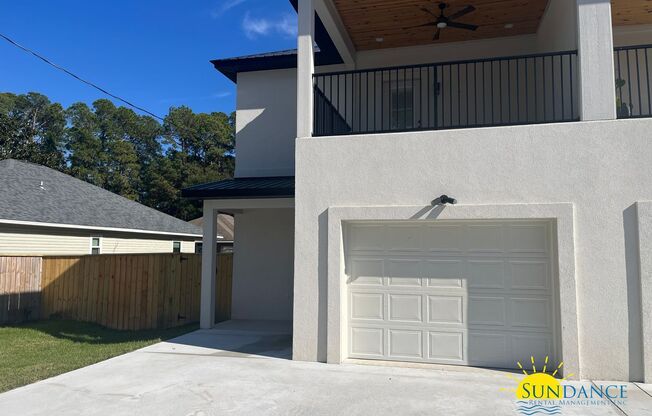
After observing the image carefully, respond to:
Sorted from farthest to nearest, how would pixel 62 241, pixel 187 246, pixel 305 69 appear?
pixel 187 246
pixel 62 241
pixel 305 69

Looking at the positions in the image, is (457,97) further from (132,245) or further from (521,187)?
(132,245)

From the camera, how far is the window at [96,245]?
17750mm

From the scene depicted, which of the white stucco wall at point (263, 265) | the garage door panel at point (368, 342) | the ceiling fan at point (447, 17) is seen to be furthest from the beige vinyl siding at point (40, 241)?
the ceiling fan at point (447, 17)

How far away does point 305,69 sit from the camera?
790 centimetres

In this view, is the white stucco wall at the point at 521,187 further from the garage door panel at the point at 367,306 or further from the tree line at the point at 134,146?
the tree line at the point at 134,146

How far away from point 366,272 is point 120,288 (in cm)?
639

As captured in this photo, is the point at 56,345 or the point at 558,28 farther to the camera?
the point at 56,345

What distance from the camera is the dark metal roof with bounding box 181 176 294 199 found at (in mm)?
9539

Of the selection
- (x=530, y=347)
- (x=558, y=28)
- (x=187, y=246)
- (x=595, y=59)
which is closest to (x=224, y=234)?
(x=187, y=246)

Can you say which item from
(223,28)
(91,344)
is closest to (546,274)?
(91,344)

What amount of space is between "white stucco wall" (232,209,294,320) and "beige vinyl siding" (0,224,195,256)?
7099 mm

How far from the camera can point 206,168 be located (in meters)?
41.8

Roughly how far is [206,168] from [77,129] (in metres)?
12.9

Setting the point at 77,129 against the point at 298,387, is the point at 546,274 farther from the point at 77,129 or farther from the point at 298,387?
the point at 77,129
